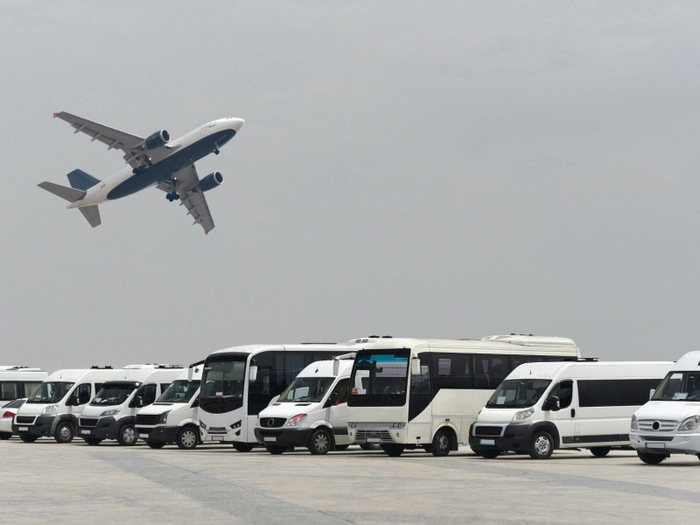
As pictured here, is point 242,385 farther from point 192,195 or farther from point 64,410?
point 192,195

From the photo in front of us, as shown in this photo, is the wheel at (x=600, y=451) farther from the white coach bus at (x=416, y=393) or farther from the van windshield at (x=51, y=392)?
the van windshield at (x=51, y=392)

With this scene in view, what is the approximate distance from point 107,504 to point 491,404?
12306 mm

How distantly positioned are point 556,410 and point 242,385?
7860mm

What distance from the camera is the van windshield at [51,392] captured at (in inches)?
1416

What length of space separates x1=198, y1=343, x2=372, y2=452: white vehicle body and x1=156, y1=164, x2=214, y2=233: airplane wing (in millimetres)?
30088

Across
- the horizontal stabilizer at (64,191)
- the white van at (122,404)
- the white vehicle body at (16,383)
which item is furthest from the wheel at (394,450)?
the horizontal stabilizer at (64,191)

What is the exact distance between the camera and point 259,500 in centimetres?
1430

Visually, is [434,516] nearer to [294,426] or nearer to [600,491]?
[600,491]

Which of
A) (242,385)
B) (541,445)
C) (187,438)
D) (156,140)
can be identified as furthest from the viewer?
(156,140)

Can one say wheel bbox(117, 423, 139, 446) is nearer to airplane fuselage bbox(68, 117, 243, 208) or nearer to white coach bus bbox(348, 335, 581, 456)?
white coach bus bbox(348, 335, 581, 456)

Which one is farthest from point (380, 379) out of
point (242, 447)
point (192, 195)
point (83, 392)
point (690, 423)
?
point (192, 195)

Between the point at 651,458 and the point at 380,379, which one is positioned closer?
the point at 651,458

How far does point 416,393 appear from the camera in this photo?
26.1 metres

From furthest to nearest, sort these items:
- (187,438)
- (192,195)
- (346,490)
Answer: (192,195), (187,438), (346,490)
